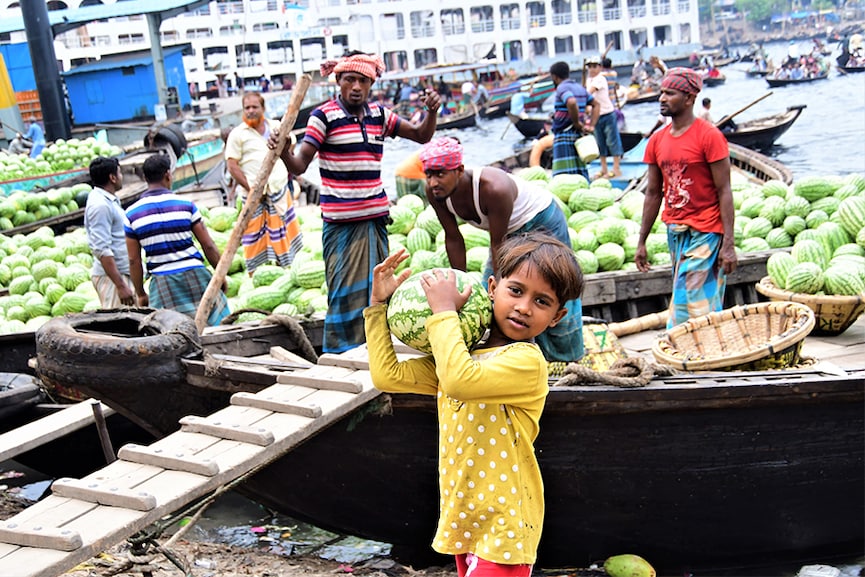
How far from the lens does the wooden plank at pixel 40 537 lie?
2.45 m

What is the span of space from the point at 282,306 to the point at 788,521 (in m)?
3.54

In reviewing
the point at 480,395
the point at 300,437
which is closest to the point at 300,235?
the point at 300,437

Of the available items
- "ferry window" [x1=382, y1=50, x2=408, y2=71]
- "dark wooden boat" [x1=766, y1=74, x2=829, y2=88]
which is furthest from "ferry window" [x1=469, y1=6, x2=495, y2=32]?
"dark wooden boat" [x1=766, y1=74, x2=829, y2=88]

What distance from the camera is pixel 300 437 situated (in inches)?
125

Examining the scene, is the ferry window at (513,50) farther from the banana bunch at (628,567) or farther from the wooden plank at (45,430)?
the banana bunch at (628,567)

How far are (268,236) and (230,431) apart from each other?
4171 millimetres

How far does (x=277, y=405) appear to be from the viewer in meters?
3.39

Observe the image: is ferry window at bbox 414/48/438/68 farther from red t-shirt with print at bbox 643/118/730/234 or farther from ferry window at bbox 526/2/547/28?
red t-shirt with print at bbox 643/118/730/234

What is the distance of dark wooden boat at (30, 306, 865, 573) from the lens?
3611 mm

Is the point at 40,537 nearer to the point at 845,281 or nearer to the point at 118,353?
the point at 118,353

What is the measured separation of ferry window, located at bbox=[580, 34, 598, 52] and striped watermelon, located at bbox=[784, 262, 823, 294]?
58.6 meters

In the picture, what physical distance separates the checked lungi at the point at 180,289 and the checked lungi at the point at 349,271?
3.20ft

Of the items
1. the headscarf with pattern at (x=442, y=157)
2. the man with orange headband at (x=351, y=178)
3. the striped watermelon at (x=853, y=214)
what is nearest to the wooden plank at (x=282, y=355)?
the man with orange headband at (x=351, y=178)

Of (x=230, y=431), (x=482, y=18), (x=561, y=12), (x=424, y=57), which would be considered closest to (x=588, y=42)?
(x=561, y=12)
